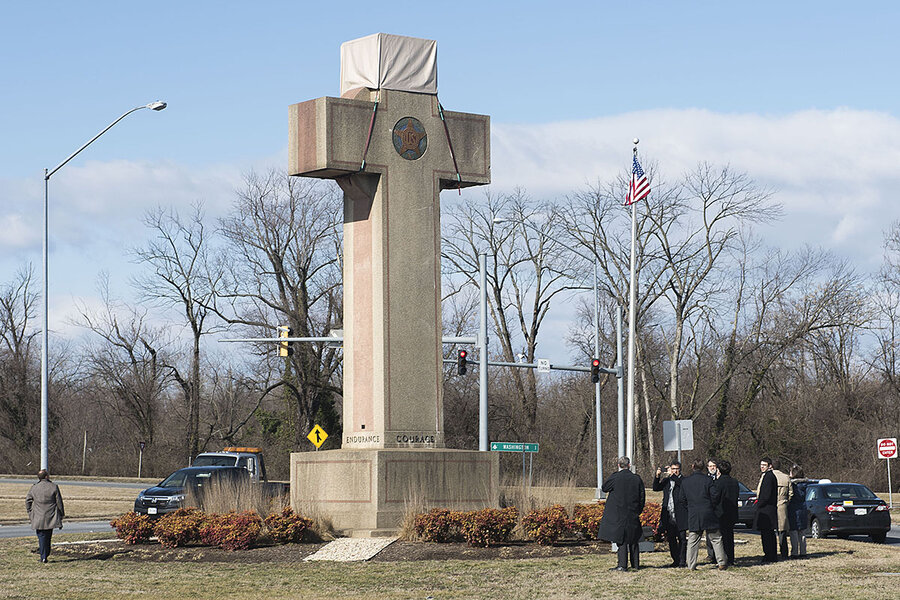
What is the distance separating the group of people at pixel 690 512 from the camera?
1689 cm

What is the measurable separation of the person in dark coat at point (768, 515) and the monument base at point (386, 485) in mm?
4991

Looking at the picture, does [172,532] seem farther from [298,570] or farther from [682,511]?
[682,511]

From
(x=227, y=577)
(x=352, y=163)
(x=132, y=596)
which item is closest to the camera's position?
(x=132, y=596)

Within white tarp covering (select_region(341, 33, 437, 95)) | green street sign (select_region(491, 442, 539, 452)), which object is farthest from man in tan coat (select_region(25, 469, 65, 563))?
green street sign (select_region(491, 442, 539, 452))

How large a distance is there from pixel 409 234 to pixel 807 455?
41.4 metres

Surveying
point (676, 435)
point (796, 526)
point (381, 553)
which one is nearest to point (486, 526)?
point (381, 553)

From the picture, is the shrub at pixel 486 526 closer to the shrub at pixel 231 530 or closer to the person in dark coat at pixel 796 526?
the shrub at pixel 231 530

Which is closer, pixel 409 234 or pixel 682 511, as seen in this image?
pixel 682 511

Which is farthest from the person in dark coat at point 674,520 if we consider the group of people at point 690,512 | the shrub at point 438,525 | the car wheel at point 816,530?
the car wheel at point 816,530

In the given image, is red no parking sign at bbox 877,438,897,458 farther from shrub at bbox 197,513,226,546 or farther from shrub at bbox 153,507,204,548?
shrub at bbox 153,507,204,548

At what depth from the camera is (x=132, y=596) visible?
1460 cm

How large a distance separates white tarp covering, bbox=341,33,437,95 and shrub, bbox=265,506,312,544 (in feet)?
27.6

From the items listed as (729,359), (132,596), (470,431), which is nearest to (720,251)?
(729,359)

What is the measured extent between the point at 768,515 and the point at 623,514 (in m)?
3.22
